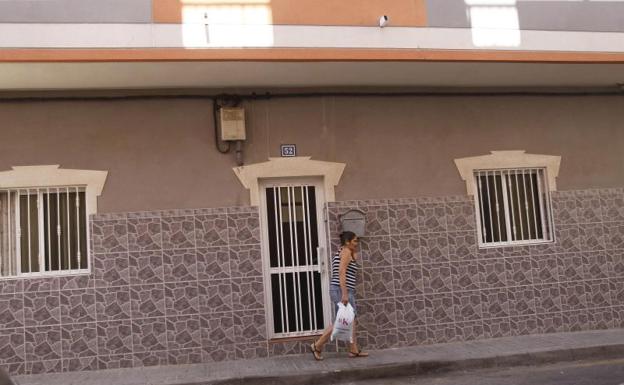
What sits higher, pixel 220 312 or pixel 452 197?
pixel 452 197

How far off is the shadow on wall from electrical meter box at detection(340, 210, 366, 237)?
103 inches

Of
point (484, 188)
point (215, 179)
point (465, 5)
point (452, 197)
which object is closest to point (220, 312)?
point (215, 179)

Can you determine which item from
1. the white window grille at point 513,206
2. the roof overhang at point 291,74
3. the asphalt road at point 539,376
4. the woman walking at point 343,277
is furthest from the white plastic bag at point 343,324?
the roof overhang at point 291,74

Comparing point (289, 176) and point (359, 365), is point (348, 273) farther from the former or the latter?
point (289, 176)

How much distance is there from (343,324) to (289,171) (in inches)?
82.6

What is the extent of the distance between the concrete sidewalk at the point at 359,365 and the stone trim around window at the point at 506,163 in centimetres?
216

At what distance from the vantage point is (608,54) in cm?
741

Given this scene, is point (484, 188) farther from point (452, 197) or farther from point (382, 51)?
point (382, 51)

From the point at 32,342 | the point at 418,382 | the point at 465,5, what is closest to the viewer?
the point at 418,382

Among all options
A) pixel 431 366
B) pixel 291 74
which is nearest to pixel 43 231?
pixel 291 74

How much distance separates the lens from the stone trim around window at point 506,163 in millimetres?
7985

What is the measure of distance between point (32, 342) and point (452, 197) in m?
5.61

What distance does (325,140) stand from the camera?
772 cm

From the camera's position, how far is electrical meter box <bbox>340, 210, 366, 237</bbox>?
7457 millimetres
